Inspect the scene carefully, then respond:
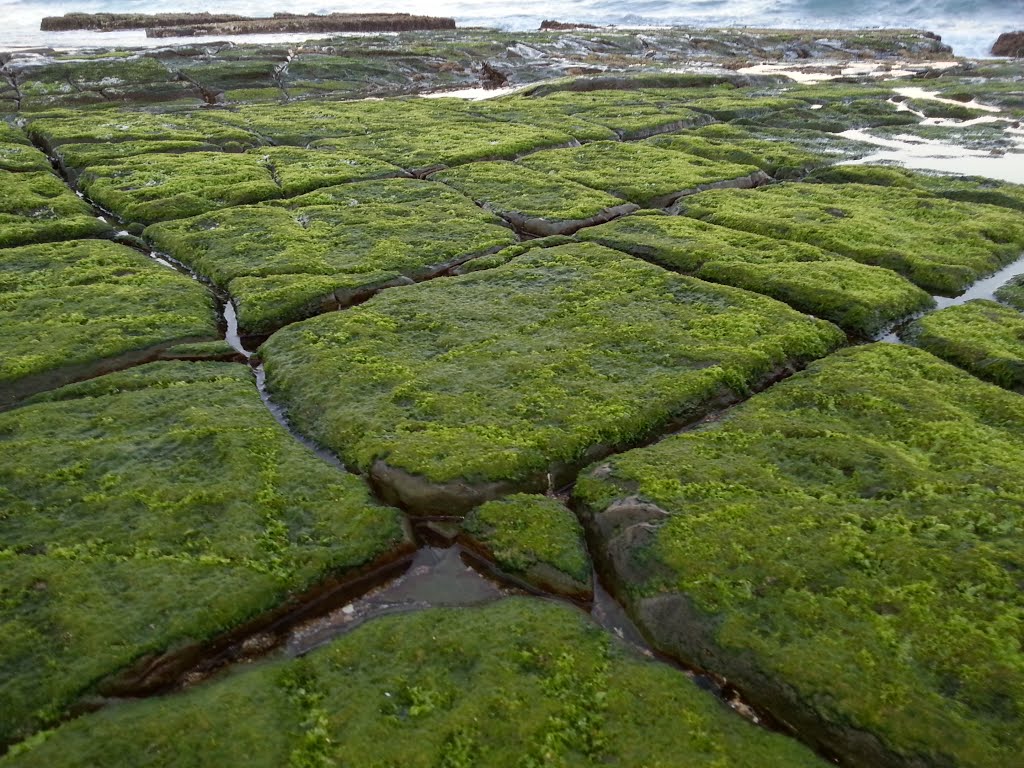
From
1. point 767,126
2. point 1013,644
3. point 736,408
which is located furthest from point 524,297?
point 767,126

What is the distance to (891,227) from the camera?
15.9 meters

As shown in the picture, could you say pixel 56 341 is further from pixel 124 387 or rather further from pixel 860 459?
pixel 860 459

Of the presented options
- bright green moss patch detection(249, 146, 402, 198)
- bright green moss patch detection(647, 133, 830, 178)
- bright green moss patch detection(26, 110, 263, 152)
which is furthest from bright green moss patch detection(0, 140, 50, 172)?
bright green moss patch detection(647, 133, 830, 178)

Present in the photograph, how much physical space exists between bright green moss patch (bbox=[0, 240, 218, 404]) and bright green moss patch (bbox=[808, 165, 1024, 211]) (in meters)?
17.9

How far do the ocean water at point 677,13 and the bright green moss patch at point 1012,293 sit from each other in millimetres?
59546

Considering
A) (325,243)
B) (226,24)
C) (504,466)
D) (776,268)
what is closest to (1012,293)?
(776,268)

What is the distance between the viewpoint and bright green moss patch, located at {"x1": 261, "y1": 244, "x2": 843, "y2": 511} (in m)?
8.12

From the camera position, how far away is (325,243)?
582 inches

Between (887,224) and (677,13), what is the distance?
97.3 metres

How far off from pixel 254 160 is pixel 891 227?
59.5ft

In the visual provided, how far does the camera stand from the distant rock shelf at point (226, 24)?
202 ft

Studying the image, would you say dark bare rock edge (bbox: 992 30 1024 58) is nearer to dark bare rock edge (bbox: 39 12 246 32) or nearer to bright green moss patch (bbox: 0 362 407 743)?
bright green moss patch (bbox: 0 362 407 743)

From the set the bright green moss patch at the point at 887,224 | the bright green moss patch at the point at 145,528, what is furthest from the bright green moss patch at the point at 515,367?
the bright green moss patch at the point at 887,224

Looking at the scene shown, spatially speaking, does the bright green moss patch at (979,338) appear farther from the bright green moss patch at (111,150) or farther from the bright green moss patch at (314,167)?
the bright green moss patch at (111,150)
